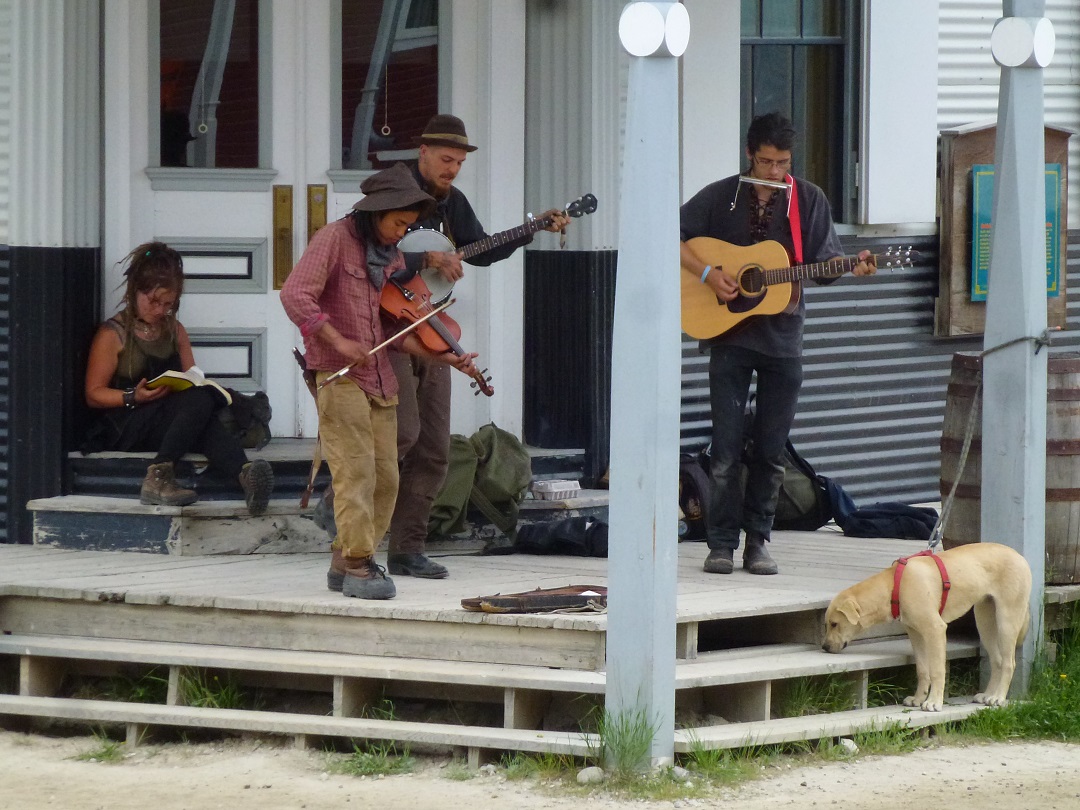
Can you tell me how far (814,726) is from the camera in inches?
228

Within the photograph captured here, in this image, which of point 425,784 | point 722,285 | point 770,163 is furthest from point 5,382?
point 770,163

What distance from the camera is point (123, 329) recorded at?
7.24 meters

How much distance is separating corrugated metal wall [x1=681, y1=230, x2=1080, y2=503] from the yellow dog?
2.74 m

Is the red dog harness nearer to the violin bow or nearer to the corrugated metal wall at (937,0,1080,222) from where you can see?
the violin bow

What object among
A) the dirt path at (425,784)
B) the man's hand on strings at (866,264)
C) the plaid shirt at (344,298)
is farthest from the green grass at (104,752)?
the man's hand on strings at (866,264)

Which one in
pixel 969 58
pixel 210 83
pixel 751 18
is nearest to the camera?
pixel 210 83

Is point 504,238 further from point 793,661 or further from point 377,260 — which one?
point 793,661

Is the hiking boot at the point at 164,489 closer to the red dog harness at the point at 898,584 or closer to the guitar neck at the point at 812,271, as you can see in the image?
the guitar neck at the point at 812,271

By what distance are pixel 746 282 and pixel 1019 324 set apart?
1.12 meters

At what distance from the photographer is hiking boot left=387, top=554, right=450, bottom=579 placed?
6.63 meters

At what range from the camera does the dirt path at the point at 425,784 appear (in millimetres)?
5227

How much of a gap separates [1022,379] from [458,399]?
9.09 ft

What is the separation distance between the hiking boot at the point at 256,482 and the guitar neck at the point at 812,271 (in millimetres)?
2257

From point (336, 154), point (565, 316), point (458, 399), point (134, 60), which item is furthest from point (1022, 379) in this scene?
point (134, 60)
